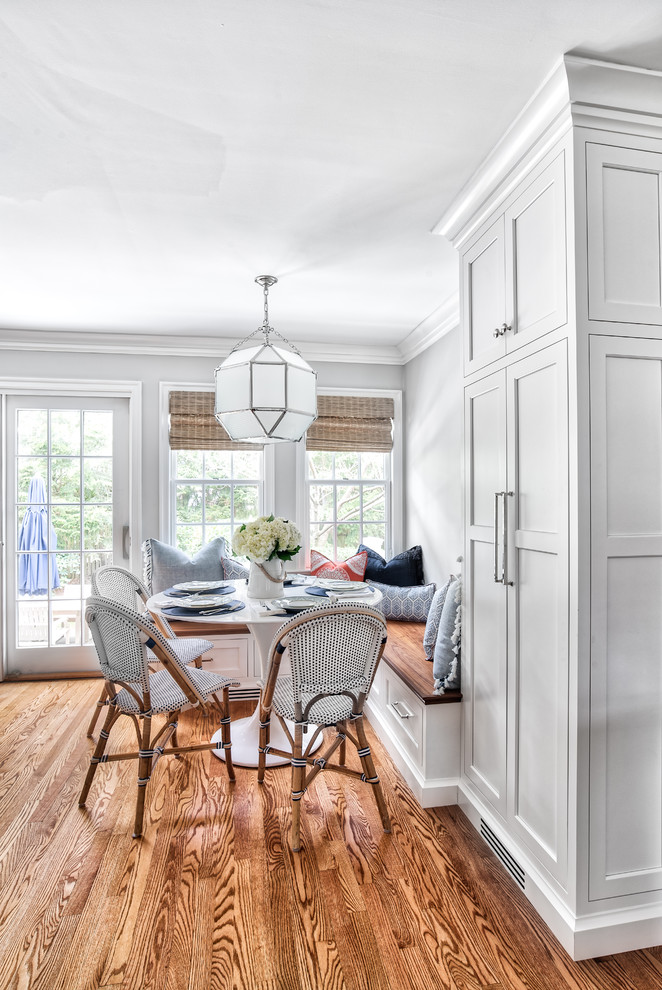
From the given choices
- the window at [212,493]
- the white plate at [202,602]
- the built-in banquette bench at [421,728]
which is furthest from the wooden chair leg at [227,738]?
the window at [212,493]

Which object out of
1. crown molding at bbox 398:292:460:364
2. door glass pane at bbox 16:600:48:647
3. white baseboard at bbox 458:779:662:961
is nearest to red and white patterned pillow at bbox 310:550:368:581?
crown molding at bbox 398:292:460:364

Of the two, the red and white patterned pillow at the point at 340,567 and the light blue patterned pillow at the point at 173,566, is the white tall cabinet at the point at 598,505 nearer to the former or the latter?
the red and white patterned pillow at the point at 340,567

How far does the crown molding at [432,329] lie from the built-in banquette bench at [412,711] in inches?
76.0

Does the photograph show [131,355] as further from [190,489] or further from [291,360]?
[291,360]

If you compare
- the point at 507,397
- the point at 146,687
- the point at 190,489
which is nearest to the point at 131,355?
the point at 190,489

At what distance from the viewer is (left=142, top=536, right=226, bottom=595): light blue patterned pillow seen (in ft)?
13.6

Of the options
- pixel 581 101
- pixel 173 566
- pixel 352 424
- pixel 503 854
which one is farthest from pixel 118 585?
pixel 581 101

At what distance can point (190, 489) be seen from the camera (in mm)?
4504

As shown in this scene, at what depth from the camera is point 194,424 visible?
4.43 meters

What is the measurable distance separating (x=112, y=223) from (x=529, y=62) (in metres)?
1.78

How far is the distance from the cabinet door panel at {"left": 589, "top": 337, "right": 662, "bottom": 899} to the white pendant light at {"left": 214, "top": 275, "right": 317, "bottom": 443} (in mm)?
1669

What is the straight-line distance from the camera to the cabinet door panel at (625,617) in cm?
167

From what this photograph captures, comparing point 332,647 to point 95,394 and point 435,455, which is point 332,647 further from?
point 95,394

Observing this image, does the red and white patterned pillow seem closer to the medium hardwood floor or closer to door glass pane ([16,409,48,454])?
the medium hardwood floor
